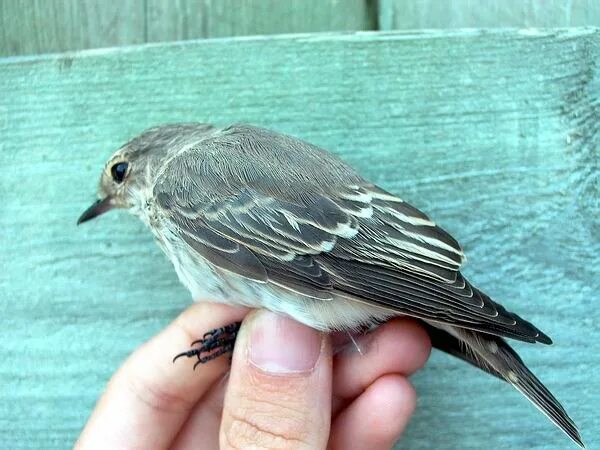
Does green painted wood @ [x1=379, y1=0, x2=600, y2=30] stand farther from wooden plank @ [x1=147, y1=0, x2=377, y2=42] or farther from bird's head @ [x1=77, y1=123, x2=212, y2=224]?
bird's head @ [x1=77, y1=123, x2=212, y2=224]

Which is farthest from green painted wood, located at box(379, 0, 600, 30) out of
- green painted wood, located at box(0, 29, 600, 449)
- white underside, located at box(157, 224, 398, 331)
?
white underside, located at box(157, 224, 398, 331)

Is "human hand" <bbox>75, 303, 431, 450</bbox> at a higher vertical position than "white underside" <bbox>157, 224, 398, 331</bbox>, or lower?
lower

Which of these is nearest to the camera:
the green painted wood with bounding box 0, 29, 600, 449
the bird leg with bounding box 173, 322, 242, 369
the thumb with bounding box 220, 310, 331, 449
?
the thumb with bounding box 220, 310, 331, 449

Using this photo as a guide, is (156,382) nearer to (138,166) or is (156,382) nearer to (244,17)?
(138,166)

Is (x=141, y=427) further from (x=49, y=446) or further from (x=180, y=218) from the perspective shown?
(x=180, y=218)

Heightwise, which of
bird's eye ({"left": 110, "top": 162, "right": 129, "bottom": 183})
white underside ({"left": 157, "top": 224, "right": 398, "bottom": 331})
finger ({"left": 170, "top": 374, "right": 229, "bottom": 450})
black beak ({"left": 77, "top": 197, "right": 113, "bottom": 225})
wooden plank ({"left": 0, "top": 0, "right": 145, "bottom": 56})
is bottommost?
finger ({"left": 170, "top": 374, "right": 229, "bottom": 450})

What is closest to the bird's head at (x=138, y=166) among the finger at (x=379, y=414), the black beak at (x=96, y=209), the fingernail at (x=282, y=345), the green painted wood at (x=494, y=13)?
the black beak at (x=96, y=209)
